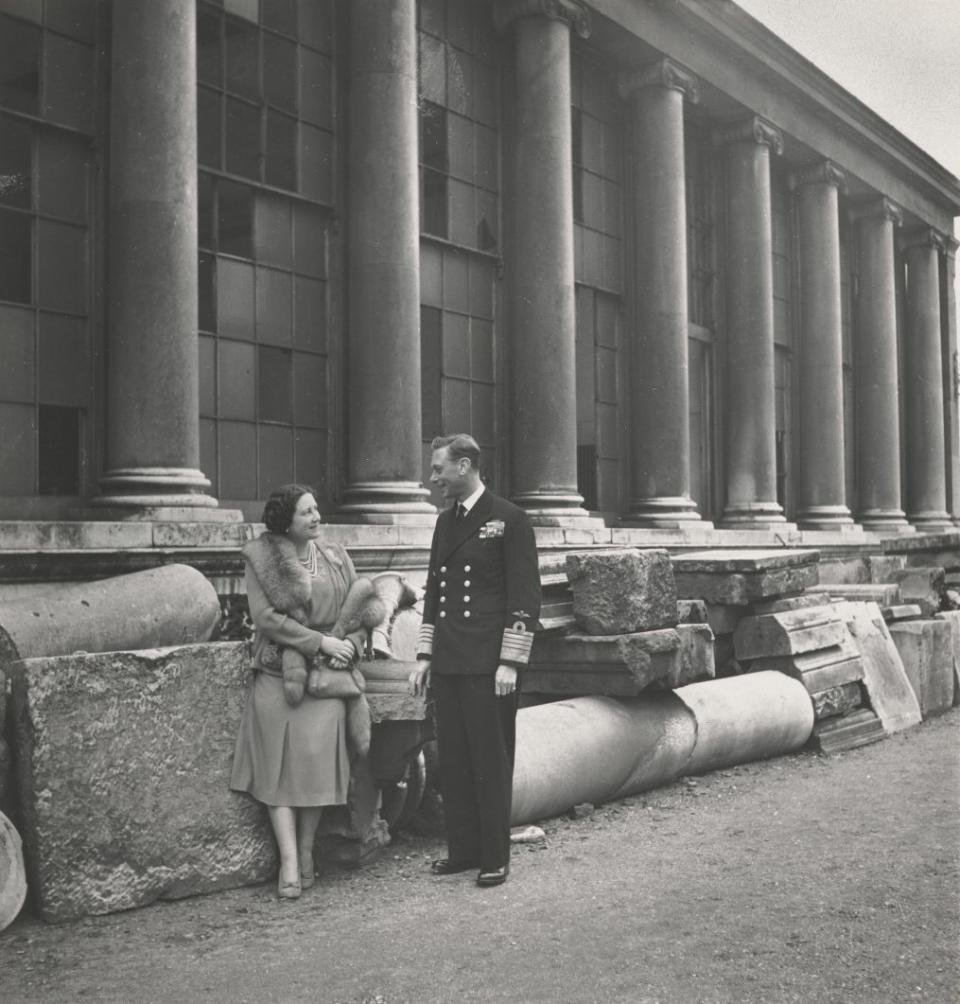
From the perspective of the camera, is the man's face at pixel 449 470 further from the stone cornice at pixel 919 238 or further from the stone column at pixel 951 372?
the stone column at pixel 951 372

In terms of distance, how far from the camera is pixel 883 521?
76.3 feet

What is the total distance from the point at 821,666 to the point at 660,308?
280 inches

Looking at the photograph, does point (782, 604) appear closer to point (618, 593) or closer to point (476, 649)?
point (618, 593)

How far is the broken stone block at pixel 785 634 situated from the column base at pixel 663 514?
207 inches

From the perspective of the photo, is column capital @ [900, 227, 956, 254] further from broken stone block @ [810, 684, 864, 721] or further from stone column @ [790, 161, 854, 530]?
broken stone block @ [810, 684, 864, 721]

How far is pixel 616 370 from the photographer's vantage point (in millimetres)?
17531

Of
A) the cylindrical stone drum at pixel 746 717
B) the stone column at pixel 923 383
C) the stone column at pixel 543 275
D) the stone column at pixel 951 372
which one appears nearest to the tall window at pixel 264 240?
the stone column at pixel 543 275

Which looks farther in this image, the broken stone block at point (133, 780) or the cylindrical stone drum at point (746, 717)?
the cylindrical stone drum at point (746, 717)

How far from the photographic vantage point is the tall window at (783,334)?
21719 mm

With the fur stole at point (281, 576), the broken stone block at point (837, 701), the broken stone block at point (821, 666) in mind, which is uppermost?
the fur stole at point (281, 576)

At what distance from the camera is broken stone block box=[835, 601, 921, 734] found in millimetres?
11102

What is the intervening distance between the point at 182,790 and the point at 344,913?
1.01 m

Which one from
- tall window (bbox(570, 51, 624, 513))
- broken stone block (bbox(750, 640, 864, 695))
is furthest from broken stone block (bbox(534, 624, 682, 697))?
tall window (bbox(570, 51, 624, 513))

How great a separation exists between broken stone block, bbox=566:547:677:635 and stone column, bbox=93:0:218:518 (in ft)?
9.82
